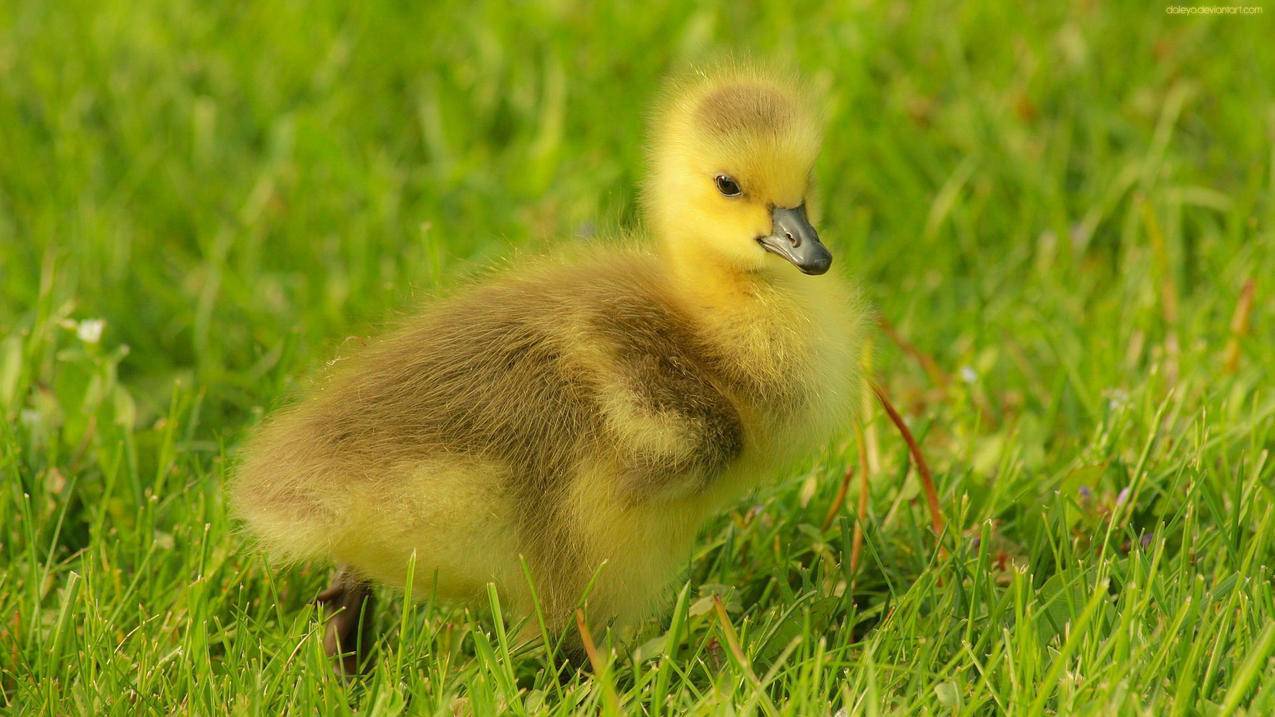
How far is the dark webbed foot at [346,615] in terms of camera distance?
219cm

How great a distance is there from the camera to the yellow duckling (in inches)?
75.9

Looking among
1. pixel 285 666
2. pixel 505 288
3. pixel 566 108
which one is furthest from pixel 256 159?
pixel 285 666

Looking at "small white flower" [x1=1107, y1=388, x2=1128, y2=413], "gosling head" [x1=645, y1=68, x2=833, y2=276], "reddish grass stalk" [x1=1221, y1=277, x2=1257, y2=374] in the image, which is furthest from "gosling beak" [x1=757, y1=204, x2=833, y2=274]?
"reddish grass stalk" [x1=1221, y1=277, x2=1257, y2=374]

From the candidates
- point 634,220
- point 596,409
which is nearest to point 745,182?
point 596,409

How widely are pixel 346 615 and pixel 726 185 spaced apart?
0.82 metres

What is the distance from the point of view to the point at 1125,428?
2.65m

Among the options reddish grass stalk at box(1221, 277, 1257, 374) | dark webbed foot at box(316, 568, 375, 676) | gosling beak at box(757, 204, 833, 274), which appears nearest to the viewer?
gosling beak at box(757, 204, 833, 274)

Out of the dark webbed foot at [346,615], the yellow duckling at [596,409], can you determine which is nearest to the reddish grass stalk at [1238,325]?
the yellow duckling at [596,409]

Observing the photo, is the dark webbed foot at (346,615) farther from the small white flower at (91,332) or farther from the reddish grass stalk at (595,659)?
the small white flower at (91,332)

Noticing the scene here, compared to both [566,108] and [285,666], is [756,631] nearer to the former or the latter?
[285,666]

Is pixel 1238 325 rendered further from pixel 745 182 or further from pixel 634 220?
pixel 745 182

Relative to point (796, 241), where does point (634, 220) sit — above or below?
below

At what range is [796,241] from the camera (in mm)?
2039

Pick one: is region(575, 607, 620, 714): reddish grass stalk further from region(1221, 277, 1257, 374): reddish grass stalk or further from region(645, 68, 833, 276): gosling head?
region(1221, 277, 1257, 374): reddish grass stalk
